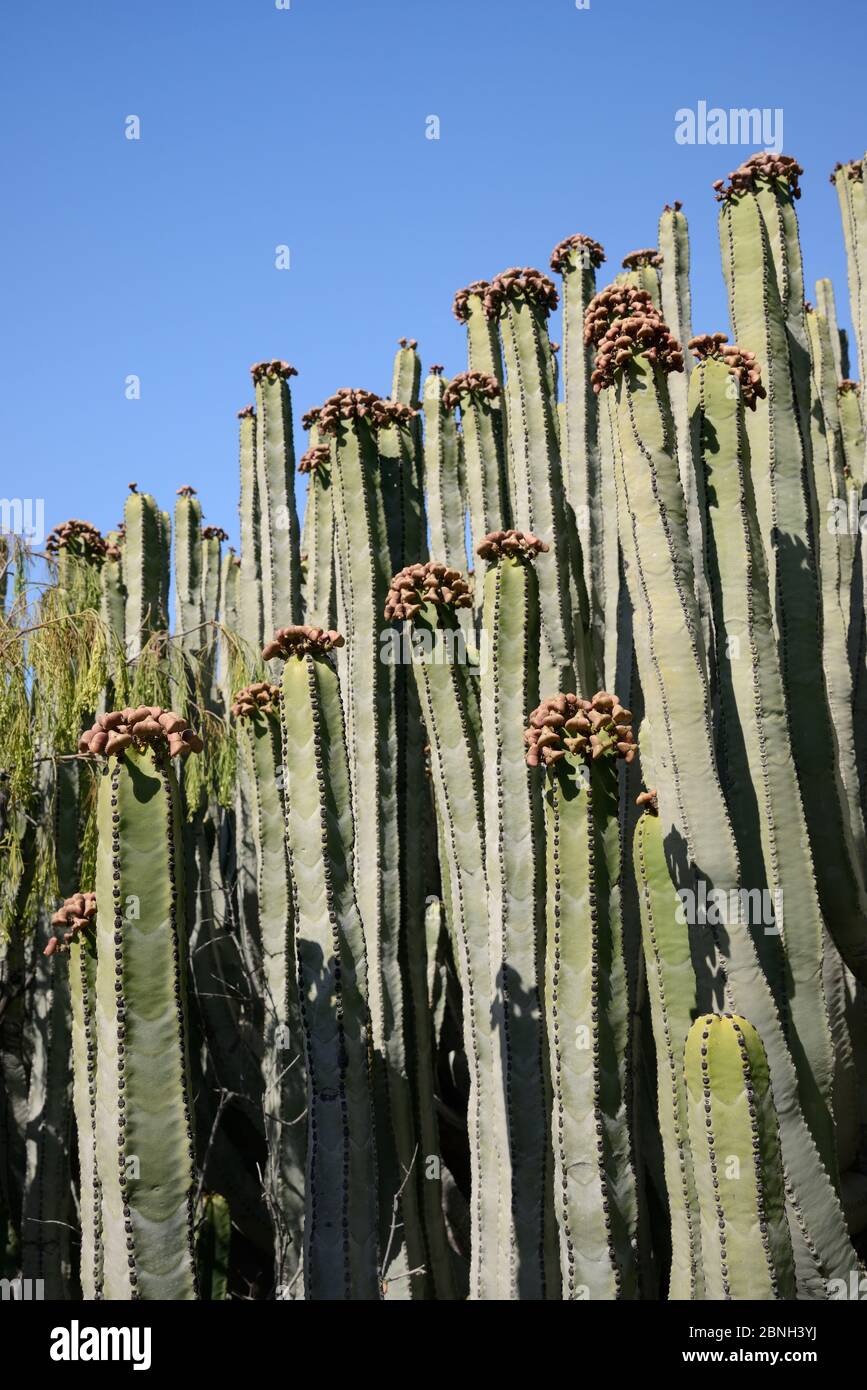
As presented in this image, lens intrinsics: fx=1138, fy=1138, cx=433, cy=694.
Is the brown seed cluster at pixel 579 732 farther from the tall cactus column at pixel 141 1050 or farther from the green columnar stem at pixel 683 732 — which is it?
the tall cactus column at pixel 141 1050

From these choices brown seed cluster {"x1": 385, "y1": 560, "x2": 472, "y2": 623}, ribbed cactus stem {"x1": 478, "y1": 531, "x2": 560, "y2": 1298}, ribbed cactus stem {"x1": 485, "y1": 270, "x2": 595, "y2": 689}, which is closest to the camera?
ribbed cactus stem {"x1": 478, "y1": 531, "x2": 560, "y2": 1298}

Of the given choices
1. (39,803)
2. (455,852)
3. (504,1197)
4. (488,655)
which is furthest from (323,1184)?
(39,803)

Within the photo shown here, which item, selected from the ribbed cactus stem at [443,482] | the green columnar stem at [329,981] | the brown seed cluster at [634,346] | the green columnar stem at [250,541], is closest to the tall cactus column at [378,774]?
the ribbed cactus stem at [443,482]

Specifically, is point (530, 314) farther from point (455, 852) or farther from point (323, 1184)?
point (323, 1184)

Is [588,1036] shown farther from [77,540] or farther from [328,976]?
[77,540]

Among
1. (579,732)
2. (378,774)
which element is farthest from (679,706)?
(378,774)

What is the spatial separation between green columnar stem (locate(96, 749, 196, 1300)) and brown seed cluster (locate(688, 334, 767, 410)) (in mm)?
3060

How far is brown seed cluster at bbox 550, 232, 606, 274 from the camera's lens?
7.29m

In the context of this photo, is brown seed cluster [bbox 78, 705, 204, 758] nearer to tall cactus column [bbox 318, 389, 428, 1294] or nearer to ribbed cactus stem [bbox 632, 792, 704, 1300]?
ribbed cactus stem [bbox 632, 792, 704, 1300]

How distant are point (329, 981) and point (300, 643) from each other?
54.4 inches

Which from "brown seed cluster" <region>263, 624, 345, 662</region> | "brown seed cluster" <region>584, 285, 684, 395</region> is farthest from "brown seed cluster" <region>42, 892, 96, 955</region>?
"brown seed cluster" <region>584, 285, 684, 395</region>

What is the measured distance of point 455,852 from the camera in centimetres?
501

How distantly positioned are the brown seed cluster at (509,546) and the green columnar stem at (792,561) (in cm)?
117
